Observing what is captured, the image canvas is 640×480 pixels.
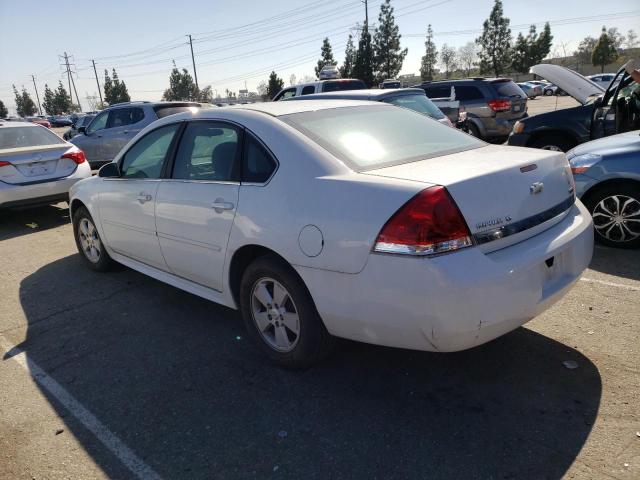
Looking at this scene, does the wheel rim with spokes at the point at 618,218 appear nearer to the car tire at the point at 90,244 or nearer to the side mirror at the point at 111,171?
the side mirror at the point at 111,171

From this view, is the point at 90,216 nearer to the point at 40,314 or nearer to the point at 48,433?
the point at 40,314

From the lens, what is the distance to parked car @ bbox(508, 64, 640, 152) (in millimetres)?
6551

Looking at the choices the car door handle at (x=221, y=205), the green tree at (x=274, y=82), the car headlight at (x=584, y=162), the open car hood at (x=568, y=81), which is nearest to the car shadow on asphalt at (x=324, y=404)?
the car door handle at (x=221, y=205)

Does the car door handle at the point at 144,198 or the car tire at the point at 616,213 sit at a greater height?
the car door handle at the point at 144,198

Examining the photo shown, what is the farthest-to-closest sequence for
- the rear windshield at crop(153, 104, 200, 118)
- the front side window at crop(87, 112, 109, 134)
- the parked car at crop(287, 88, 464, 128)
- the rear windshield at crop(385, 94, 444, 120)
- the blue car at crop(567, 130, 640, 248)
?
1. the front side window at crop(87, 112, 109, 134)
2. the rear windshield at crop(153, 104, 200, 118)
3. the rear windshield at crop(385, 94, 444, 120)
4. the parked car at crop(287, 88, 464, 128)
5. the blue car at crop(567, 130, 640, 248)

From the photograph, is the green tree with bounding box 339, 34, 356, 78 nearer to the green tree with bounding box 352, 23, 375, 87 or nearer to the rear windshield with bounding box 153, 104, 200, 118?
the green tree with bounding box 352, 23, 375, 87

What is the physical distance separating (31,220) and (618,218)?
8.64 m

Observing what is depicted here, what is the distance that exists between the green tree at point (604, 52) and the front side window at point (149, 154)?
229 feet

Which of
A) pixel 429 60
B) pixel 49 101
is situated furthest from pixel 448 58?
pixel 49 101

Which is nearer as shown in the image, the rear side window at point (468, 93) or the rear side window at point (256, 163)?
the rear side window at point (256, 163)

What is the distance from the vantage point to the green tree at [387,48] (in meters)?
53.5

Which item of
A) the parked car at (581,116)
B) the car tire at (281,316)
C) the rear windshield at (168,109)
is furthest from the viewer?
the rear windshield at (168,109)

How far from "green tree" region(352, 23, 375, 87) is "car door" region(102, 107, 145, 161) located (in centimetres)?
4380

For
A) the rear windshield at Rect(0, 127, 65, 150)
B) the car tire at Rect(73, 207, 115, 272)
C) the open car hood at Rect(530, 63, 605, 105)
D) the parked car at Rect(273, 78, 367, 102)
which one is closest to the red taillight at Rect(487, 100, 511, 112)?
the parked car at Rect(273, 78, 367, 102)
